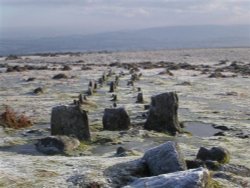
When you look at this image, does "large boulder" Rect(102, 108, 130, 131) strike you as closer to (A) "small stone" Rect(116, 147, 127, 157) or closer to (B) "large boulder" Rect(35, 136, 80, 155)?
(B) "large boulder" Rect(35, 136, 80, 155)

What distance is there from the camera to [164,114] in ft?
90.9

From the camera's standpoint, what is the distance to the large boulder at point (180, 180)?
1519cm

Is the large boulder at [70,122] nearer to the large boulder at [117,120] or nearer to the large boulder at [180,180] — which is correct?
the large boulder at [117,120]

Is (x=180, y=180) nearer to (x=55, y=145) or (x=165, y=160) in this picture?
(x=165, y=160)

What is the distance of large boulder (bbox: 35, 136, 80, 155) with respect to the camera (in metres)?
22.3

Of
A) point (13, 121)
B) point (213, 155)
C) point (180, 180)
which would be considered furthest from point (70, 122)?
point (180, 180)

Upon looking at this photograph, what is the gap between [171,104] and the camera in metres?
27.5

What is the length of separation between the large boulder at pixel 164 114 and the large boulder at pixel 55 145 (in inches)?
227

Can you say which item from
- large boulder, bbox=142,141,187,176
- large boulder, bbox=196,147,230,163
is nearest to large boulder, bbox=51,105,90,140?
large boulder, bbox=196,147,230,163

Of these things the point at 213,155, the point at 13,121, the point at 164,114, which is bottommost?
the point at 13,121

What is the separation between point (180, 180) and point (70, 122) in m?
11.0

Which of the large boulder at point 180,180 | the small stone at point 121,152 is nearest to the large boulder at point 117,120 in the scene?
the small stone at point 121,152

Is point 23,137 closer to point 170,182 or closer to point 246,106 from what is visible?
point 170,182

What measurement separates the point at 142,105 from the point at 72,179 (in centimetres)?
1980
